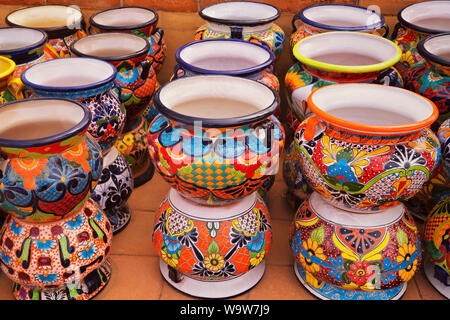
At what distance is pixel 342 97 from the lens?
1.25 m

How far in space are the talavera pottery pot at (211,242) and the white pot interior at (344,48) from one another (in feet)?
1.80

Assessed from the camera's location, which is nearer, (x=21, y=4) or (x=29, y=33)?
(x=29, y=33)

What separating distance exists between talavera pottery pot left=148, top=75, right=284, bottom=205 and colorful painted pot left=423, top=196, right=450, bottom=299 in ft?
1.74

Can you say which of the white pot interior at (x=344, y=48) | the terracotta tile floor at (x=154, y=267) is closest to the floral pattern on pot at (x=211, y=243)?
the terracotta tile floor at (x=154, y=267)

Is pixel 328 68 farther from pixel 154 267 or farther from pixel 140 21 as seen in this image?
pixel 140 21

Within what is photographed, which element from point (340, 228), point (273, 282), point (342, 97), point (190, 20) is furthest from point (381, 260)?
point (190, 20)

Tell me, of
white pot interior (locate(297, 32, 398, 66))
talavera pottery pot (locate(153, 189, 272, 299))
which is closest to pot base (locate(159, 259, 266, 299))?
talavera pottery pot (locate(153, 189, 272, 299))

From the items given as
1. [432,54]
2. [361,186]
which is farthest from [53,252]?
[432,54]

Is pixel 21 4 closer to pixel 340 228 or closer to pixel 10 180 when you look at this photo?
pixel 10 180

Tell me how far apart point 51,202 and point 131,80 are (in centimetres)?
60

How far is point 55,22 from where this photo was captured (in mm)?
1907

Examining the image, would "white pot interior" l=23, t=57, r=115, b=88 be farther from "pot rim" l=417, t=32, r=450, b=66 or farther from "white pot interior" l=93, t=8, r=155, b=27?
"pot rim" l=417, t=32, r=450, b=66

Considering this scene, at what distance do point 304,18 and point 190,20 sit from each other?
0.58 metres

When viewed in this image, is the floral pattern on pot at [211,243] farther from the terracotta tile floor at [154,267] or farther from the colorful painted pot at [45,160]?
the colorful painted pot at [45,160]
